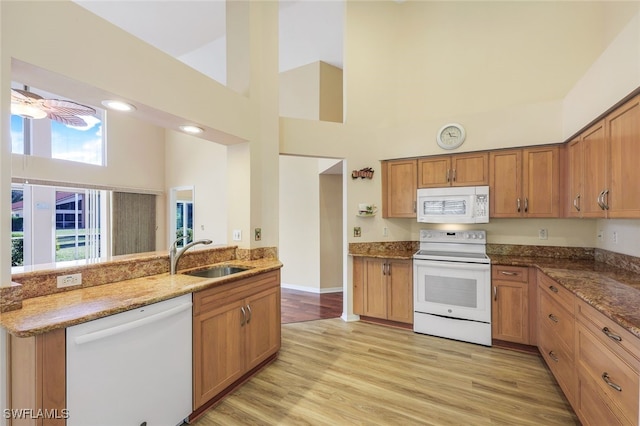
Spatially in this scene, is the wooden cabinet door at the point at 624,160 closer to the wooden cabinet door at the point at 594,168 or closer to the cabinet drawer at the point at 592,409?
the wooden cabinet door at the point at 594,168

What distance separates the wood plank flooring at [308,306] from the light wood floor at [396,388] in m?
0.82

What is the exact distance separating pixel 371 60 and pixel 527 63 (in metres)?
1.90

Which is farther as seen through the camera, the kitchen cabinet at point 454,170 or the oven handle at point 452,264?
the kitchen cabinet at point 454,170

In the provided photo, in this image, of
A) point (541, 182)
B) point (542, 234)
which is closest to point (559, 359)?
point (542, 234)

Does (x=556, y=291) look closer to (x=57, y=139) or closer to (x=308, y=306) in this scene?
(x=308, y=306)

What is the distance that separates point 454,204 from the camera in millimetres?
3408

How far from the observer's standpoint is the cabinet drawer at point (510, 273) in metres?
2.88

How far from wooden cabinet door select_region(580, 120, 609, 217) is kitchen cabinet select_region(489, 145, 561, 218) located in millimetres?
482

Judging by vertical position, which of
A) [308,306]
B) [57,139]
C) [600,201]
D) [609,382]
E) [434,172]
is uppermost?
[57,139]

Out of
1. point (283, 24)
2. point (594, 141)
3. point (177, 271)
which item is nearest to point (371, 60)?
point (283, 24)

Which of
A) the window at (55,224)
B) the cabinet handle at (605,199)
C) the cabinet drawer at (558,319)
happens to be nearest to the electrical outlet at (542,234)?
the cabinet drawer at (558,319)

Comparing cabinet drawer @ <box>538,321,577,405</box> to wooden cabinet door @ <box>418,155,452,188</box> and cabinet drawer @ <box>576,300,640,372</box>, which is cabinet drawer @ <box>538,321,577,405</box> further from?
wooden cabinet door @ <box>418,155,452,188</box>

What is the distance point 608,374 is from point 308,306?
11.5 feet

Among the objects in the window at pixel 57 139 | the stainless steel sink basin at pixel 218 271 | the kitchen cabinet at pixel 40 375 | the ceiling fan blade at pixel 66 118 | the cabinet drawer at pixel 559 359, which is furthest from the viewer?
the window at pixel 57 139
